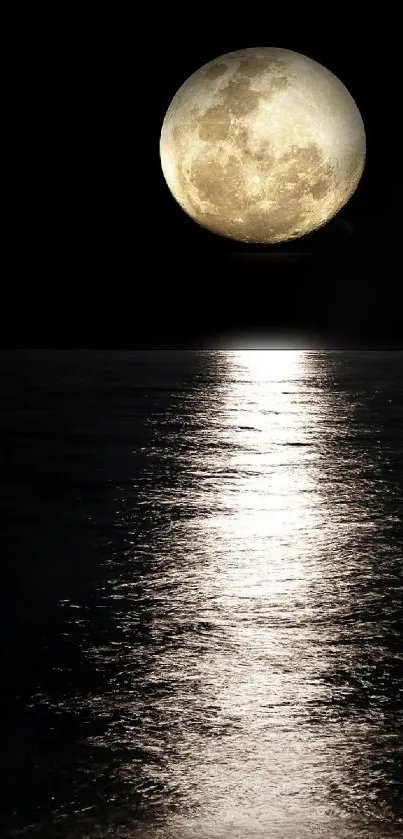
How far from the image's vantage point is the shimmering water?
425 centimetres

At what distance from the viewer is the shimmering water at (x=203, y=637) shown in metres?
4.25

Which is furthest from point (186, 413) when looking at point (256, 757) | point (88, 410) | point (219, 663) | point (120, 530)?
point (256, 757)

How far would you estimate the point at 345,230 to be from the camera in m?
38.5

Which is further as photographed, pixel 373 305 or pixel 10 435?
pixel 373 305

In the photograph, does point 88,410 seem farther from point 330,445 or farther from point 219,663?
point 219,663

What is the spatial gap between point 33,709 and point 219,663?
0.87m

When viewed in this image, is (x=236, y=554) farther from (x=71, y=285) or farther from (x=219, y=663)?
(x=71, y=285)

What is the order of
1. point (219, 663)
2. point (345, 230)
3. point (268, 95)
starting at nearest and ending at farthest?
point (219, 663) < point (268, 95) < point (345, 230)

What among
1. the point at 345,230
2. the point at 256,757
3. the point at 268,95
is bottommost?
the point at 256,757

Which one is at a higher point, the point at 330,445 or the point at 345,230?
the point at 345,230

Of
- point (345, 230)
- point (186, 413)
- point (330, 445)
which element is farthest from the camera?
point (345, 230)

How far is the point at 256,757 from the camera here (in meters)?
4.61

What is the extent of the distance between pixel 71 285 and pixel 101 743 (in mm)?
35583

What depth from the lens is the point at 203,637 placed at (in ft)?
20.0
